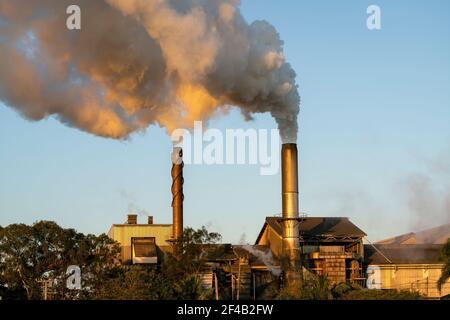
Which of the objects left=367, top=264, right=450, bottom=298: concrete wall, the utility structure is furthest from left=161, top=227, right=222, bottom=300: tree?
left=367, top=264, right=450, bottom=298: concrete wall

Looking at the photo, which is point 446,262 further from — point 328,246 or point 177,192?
point 177,192

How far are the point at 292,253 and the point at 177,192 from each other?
1518cm

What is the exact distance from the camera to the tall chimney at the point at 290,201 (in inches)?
3162

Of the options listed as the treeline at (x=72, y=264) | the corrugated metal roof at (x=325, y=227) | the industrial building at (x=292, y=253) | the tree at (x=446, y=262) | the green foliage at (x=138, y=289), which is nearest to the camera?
the green foliage at (x=138, y=289)

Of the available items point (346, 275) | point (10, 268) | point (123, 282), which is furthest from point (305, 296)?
point (10, 268)

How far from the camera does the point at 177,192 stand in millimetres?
90938

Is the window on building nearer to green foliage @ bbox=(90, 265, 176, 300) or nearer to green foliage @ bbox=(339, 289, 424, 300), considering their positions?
green foliage @ bbox=(90, 265, 176, 300)

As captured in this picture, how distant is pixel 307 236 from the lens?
89062mm

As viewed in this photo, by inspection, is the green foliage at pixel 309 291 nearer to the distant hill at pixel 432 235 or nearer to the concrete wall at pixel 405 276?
the concrete wall at pixel 405 276

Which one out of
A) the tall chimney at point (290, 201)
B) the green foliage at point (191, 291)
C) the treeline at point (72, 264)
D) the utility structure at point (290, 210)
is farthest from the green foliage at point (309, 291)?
the tall chimney at point (290, 201)

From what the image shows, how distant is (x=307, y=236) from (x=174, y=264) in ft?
48.1

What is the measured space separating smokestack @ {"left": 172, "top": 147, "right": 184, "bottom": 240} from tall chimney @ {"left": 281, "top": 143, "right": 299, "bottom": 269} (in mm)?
12945

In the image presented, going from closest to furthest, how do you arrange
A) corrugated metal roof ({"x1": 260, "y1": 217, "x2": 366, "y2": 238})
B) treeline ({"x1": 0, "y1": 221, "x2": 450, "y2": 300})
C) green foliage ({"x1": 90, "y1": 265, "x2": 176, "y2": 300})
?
1. green foliage ({"x1": 90, "y1": 265, "x2": 176, "y2": 300})
2. treeline ({"x1": 0, "y1": 221, "x2": 450, "y2": 300})
3. corrugated metal roof ({"x1": 260, "y1": 217, "x2": 366, "y2": 238})

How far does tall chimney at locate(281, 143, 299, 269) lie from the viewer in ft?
263
